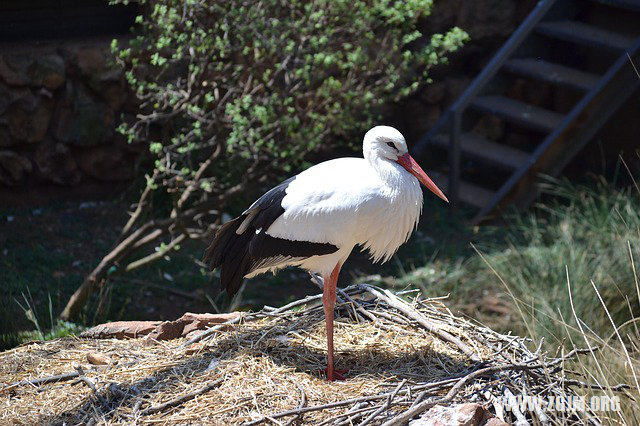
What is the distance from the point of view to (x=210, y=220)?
7004 millimetres

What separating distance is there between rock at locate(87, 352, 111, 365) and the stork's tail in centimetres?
61

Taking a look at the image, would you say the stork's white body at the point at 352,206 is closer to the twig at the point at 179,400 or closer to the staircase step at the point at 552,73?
the twig at the point at 179,400

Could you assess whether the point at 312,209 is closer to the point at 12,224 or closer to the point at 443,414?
the point at 443,414

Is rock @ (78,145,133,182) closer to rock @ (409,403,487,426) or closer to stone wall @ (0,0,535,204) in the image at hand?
stone wall @ (0,0,535,204)

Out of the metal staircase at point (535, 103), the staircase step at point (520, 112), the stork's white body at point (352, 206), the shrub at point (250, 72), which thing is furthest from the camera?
the staircase step at point (520, 112)

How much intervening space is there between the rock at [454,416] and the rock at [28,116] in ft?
15.1

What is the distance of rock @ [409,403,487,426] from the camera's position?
3145 mm

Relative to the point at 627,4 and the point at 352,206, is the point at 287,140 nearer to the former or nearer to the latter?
the point at 352,206

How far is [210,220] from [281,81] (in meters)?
1.24

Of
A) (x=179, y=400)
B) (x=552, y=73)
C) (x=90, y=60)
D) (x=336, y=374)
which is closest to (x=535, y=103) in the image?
(x=552, y=73)

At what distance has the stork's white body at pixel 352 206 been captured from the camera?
3664 millimetres

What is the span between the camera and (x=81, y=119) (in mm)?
6945

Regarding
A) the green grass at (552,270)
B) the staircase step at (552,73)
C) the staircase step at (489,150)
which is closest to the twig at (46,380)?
the green grass at (552,270)

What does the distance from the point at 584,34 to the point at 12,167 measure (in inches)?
185
